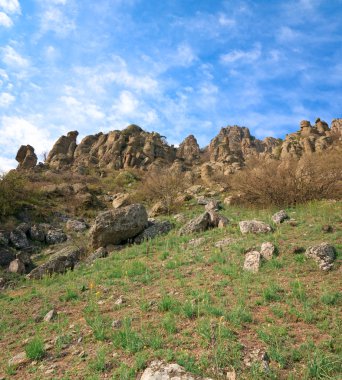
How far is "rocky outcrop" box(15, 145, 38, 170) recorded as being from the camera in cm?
4566

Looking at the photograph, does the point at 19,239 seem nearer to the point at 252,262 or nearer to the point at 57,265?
the point at 57,265

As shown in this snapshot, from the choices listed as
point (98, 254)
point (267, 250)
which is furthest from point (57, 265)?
point (267, 250)

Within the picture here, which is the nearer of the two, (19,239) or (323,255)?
(323,255)

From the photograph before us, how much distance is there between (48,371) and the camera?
14.8 feet

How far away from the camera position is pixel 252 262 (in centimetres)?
734

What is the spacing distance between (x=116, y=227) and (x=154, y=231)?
1409mm

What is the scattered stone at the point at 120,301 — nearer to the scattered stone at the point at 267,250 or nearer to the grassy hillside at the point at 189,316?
the grassy hillside at the point at 189,316

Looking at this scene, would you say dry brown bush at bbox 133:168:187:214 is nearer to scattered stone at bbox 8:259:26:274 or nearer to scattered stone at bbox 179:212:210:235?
scattered stone at bbox 179:212:210:235

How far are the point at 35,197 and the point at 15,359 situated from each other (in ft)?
58.6

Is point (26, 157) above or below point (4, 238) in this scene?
above

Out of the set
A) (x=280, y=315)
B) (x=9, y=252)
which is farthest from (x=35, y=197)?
(x=280, y=315)

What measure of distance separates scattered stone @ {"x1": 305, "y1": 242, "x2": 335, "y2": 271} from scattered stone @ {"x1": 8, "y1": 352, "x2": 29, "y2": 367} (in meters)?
5.42

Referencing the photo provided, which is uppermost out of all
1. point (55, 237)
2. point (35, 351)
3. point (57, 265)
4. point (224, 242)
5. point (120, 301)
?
point (224, 242)

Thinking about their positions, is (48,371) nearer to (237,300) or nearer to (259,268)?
(237,300)
